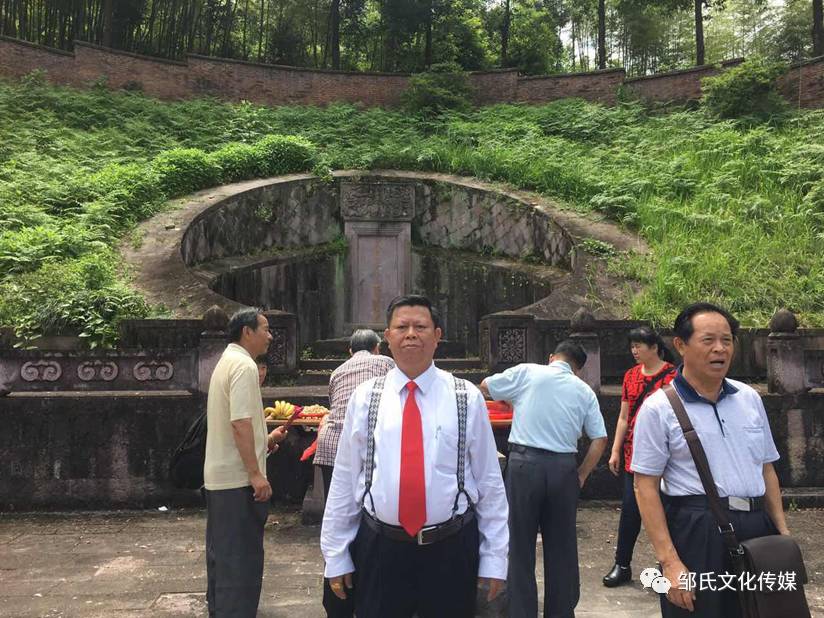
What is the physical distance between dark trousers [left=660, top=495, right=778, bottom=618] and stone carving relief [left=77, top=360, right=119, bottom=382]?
5.63 meters

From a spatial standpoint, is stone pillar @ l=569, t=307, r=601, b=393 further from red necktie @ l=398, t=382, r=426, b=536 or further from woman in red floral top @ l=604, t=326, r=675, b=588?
red necktie @ l=398, t=382, r=426, b=536

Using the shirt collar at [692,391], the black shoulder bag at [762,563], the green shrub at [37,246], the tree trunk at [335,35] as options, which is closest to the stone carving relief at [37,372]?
the green shrub at [37,246]

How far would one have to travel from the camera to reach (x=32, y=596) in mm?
4293

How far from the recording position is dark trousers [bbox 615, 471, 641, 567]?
437 cm

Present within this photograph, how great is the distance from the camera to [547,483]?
3.66 m

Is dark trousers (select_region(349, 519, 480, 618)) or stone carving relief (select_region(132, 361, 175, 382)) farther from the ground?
stone carving relief (select_region(132, 361, 175, 382))

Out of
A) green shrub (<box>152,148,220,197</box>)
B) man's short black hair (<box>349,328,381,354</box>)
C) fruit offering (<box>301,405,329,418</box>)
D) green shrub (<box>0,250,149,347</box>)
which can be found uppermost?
green shrub (<box>152,148,220,197</box>)

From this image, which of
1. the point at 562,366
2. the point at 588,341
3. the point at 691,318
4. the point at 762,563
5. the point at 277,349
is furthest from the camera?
the point at 277,349

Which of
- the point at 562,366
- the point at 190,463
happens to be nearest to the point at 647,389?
the point at 562,366

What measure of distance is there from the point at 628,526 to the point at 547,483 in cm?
116

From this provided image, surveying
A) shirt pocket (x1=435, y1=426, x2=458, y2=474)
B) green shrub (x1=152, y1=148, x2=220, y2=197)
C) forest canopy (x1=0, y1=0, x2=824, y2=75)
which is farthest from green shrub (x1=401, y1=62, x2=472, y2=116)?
shirt pocket (x1=435, y1=426, x2=458, y2=474)

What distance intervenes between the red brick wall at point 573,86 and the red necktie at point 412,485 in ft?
71.6

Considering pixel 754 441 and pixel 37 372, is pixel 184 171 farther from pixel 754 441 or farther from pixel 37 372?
pixel 754 441

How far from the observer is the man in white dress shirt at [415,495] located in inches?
89.4
